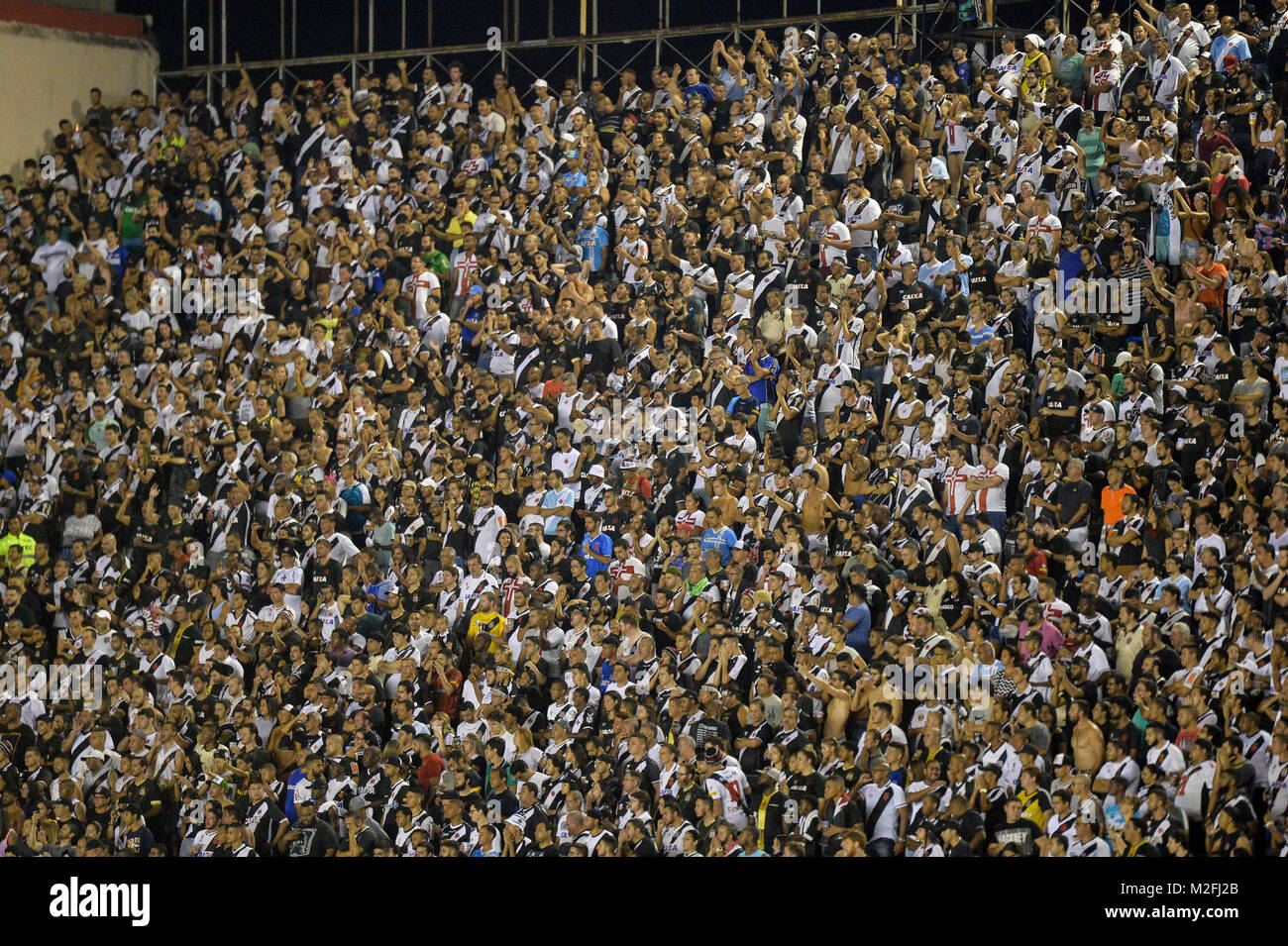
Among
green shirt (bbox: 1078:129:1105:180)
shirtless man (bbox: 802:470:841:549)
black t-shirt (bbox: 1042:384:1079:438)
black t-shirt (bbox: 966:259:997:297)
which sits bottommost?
shirtless man (bbox: 802:470:841:549)

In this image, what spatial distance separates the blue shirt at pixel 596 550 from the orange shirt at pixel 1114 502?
3.99m

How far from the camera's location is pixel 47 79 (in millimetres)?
23375

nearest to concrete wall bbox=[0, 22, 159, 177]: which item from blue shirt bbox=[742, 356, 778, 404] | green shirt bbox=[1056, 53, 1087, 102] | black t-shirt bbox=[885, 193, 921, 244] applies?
blue shirt bbox=[742, 356, 778, 404]

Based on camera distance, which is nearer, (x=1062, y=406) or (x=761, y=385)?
(x=1062, y=406)

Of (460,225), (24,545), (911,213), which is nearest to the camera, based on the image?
(911,213)

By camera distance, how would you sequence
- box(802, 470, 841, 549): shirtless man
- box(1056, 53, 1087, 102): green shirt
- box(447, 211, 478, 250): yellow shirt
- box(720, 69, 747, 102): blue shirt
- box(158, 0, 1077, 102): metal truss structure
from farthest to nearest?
box(158, 0, 1077, 102): metal truss structure
box(720, 69, 747, 102): blue shirt
box(447, 211, 478, 250): yellow shirt
box(1056, 53, 1087, 102): green shirt
box(802, 470, 841, 549): shirtless man

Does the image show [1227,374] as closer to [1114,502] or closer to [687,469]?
[1114,502]

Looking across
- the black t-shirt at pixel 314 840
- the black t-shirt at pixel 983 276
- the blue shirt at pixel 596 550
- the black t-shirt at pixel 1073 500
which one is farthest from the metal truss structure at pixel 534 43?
the black t-shirt at pixel 314 840

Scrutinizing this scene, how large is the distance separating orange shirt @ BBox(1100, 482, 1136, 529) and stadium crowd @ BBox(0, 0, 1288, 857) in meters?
0.07

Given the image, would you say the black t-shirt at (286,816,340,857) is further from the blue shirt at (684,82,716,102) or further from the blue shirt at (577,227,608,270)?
the blue shirt at (684,82,716,102)

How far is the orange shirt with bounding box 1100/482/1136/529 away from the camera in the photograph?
14.6 meters

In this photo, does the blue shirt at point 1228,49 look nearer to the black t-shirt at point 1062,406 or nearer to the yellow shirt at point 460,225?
the black t-shirt at point 1062,406

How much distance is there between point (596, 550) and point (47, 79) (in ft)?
37.0

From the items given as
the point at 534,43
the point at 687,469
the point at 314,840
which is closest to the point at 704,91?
the point at 534,43
